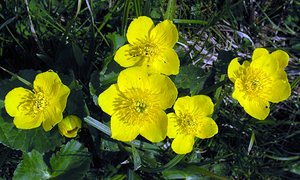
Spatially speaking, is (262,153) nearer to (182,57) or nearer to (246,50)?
(246,50)

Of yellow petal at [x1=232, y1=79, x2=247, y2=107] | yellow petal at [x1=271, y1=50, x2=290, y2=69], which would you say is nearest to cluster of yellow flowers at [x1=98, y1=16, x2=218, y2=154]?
yellow petal at [x1=232, y1=79, x2=247, y2=107]

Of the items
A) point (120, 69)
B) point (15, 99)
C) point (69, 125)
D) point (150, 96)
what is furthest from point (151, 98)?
point (15, 99)

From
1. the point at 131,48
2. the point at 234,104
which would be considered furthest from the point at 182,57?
the point at 234,104

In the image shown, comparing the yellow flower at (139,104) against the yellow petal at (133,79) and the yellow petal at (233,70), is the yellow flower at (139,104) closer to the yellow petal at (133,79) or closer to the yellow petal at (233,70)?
the yellow petal at (133,79)

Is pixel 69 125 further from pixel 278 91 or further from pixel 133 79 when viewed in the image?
pixel 278 91

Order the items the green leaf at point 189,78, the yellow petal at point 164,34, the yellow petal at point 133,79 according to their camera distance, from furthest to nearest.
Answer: the green leaf at point 189,78 → the yellow petal at point 164,34 → the yellow petal at point 133,79

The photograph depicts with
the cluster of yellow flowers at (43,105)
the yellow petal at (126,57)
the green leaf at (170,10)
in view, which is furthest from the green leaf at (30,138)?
the green leaf at (170,10)
